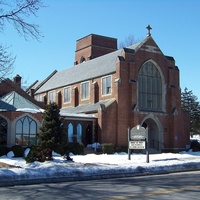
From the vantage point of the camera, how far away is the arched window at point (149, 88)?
37.7 m

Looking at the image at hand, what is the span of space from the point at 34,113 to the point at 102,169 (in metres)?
15.7

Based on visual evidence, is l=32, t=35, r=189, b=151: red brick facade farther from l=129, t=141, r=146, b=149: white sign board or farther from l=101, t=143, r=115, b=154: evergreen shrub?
l=129, t=141, r=146, b=149: white sign board

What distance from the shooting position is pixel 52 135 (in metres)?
21.4

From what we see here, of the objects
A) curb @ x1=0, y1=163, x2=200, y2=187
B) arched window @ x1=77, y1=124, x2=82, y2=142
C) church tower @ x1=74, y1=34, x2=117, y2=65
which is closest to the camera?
curb @ x1=0, y1=163, x2=200, y2=187

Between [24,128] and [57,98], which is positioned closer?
[24,128]

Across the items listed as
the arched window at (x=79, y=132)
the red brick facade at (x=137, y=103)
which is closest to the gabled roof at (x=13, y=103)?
the arched window at (x=79, y=132)

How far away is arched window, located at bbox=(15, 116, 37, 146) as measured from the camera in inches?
1179

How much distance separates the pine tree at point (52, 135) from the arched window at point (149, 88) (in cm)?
1619

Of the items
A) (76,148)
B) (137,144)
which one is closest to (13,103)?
(76,148)

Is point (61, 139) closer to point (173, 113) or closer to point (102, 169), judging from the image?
point (102, 169)

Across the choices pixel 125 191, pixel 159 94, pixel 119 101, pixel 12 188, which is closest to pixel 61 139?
pixel 12 188

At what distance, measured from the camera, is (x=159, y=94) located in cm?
3900

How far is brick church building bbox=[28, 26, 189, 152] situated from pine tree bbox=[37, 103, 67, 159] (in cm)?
1132

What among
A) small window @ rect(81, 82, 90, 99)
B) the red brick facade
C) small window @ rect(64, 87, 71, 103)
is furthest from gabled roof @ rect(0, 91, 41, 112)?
small window @ rect(64, 87, 71, 103)
